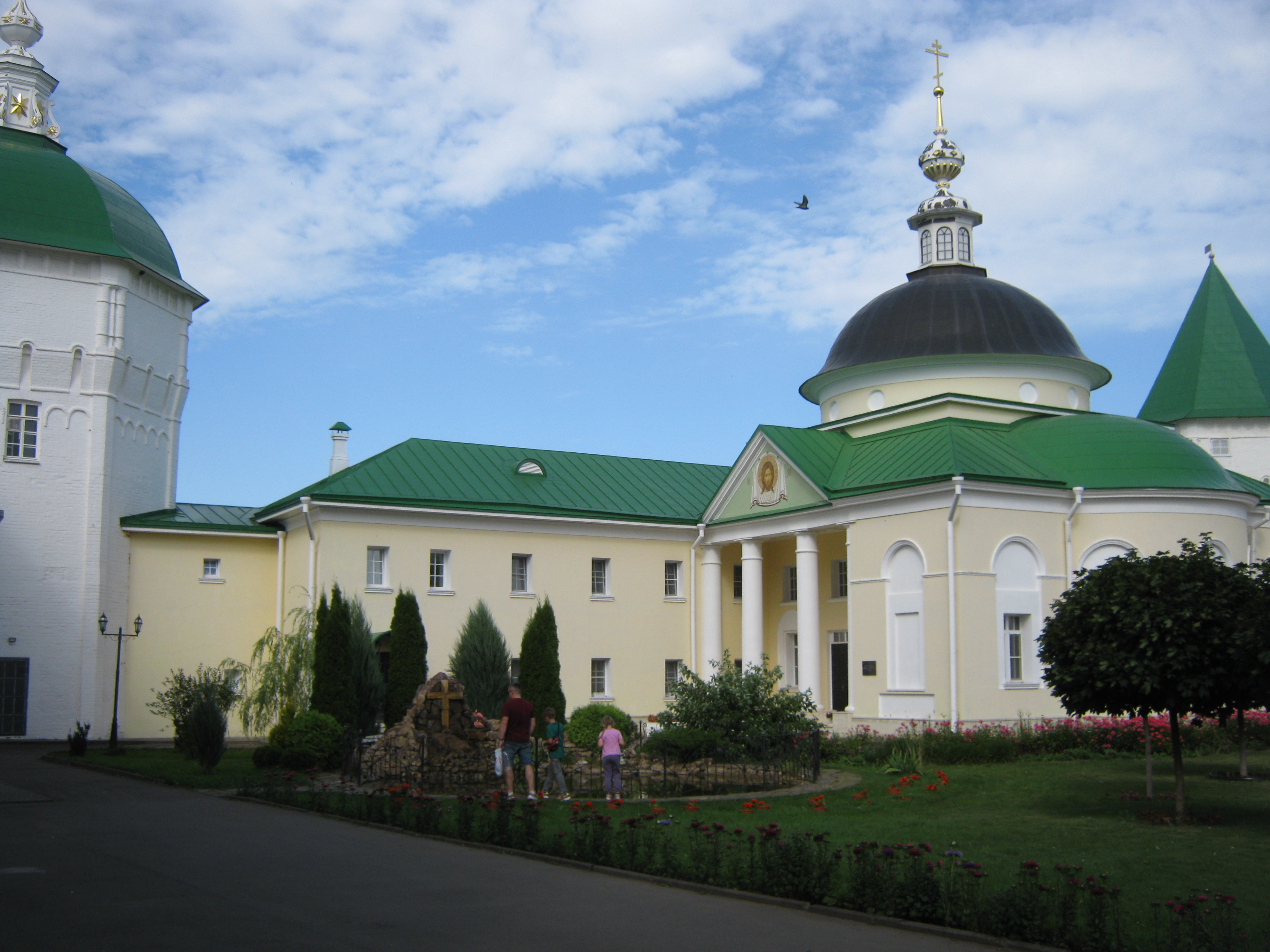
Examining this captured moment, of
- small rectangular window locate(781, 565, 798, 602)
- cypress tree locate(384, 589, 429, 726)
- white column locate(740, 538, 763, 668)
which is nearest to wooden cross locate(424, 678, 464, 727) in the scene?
cypress tree locate(384, 589, 429, 726)

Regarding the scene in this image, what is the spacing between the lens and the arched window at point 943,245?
3616 cm

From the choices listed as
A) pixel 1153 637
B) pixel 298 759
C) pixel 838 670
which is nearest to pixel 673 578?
pixel 838 670

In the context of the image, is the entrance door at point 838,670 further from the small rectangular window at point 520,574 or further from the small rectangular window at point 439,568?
the small rectangular window at point 439,568

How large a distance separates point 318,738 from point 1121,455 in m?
19.5

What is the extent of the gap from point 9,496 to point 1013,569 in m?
25.5

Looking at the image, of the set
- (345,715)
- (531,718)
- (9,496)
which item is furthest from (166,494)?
(531,718)

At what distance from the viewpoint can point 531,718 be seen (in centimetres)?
1717

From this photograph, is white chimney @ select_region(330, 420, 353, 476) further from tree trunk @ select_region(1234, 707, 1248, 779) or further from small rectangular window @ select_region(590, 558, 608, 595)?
tree trunk @ select_region(1234, 707, 1248, 779)

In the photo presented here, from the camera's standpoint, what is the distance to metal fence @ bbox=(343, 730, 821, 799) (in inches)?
750

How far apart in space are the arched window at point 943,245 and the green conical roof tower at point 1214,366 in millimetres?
12050

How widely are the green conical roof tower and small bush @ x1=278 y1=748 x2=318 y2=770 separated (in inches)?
1307

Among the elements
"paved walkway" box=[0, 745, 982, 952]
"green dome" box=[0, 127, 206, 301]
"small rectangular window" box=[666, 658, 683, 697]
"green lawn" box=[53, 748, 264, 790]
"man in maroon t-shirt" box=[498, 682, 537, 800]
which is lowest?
"green lawn" box=[53, 748, 264, 790]

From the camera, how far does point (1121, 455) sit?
27672 millimetres

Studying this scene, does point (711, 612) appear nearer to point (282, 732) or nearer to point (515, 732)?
Result: point (282, 732)
